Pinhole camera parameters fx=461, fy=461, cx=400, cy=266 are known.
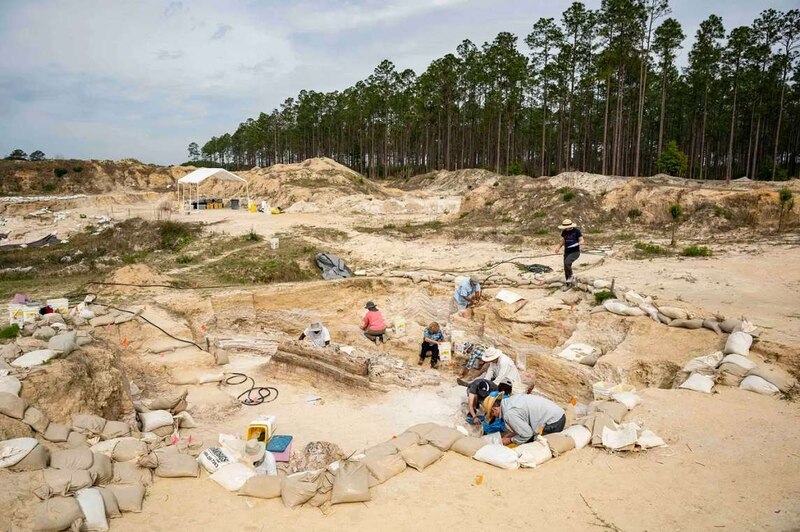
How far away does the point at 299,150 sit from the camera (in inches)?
2891

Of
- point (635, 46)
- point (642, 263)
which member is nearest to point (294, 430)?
point (642, 263)

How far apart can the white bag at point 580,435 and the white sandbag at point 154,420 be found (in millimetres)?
5970

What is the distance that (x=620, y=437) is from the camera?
5547 millimetres

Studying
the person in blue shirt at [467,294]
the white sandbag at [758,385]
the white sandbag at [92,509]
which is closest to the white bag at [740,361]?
the white sandbag at [758,385]

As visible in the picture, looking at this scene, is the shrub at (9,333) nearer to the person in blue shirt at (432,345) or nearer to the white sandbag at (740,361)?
the person in blue shirt at (432,345)

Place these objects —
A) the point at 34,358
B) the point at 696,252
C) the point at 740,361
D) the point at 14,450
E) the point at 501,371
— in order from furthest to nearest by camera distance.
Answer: the point at 696,252 → the point at 501,371 → the point at 34,358 → the point at 740,361 → the point at 14,450

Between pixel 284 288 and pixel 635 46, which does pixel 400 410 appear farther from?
pixel 635 46

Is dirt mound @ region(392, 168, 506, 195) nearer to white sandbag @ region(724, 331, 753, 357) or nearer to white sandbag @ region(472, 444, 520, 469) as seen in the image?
white sandbag @ region(724, 331, 753, 357)

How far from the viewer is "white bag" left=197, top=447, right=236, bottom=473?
5.55 metres

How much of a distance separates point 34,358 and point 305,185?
30.4 metres

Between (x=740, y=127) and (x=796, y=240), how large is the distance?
121ft

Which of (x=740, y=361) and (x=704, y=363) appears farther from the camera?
(x=704, y=363)

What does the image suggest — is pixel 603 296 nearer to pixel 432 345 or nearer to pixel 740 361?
pixel 740 361

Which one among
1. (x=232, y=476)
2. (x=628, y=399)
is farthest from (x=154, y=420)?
(x=628, y=399)
